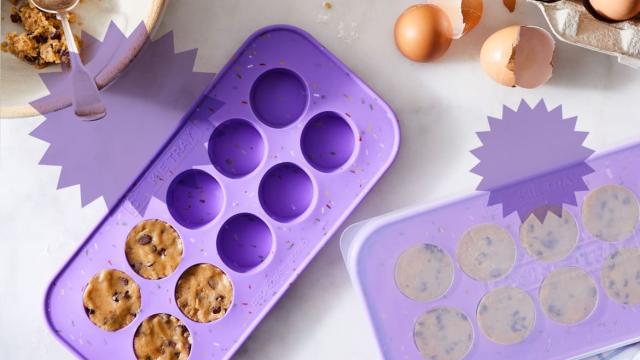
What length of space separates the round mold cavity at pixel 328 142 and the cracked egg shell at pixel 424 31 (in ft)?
0.52

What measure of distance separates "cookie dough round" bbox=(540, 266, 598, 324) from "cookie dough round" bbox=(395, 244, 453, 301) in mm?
155

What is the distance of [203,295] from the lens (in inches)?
43.1

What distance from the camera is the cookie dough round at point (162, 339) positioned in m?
1.09

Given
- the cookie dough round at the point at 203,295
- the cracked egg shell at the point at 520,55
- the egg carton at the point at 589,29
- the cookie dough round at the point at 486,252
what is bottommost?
the cookie dough round at the point at 203,295

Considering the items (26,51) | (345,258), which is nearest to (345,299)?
(345,258)

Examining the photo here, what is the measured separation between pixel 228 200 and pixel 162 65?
0.24m

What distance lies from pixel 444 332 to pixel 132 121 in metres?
0.59

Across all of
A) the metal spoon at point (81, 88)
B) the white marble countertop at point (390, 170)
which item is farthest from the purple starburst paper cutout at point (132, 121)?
the metal spoon at point (81, 88)

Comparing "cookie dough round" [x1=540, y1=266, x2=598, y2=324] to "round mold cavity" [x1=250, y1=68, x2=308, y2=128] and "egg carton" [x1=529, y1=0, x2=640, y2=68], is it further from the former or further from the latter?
"round mold cavity" [x1=250, y1=68, x2=308, y2=128]

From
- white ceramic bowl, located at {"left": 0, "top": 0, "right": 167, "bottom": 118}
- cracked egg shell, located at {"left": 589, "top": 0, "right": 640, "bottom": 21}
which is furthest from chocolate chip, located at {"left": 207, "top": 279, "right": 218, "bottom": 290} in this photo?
cracked egg shell, located at {"left": 589, "top": 0, "right": 640, "bottom": 21}

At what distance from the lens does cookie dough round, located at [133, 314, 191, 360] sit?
1.09 m

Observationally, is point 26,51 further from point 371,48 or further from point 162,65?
point 371,48

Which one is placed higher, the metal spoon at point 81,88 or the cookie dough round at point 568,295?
the cookie dough round at point 568,295

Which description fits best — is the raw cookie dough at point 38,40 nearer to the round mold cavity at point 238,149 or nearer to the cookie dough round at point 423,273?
the round mold cavity at point 238,149
